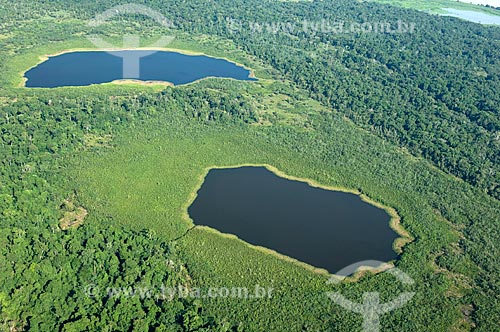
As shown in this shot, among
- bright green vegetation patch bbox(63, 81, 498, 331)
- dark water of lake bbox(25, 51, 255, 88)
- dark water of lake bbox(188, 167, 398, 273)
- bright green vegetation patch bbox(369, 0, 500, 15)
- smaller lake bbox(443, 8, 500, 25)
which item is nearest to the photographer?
bright green vegetation patch bbox(63, 81, 498, 331)

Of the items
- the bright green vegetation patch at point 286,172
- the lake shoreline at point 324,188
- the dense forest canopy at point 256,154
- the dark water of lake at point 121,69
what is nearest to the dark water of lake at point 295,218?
the lake shoreline at point 324,188

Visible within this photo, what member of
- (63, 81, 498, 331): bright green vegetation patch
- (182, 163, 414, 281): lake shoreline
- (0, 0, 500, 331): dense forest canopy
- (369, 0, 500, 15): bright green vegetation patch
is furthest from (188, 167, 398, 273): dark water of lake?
(369, 0, 500, 15): bright green vegetation patch

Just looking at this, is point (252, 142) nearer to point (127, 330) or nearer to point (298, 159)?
point (298, 159)

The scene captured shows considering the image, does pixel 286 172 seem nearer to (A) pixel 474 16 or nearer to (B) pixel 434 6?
(A) pixel 474 16

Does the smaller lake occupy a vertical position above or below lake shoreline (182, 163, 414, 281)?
above

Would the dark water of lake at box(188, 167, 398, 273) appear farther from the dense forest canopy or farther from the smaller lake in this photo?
the smaller lake

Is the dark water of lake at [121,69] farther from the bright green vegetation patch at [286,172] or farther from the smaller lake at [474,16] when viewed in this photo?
the smaller lake at [474,16]

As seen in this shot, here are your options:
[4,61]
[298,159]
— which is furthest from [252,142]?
[4,61]
